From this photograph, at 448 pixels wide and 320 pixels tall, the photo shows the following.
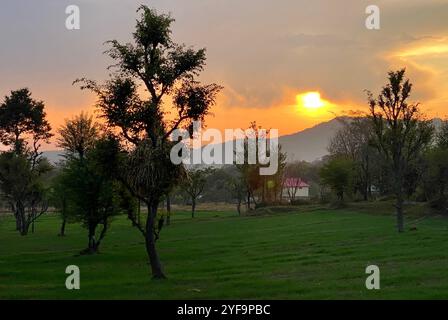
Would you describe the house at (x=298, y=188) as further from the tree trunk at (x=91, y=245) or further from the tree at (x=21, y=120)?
A: the tree trunk at (x=91, y=245)

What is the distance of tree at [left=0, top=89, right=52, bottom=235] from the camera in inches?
2923

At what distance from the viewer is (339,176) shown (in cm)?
9831

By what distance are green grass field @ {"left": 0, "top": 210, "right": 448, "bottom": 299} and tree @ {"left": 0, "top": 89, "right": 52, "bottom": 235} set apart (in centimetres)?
2773

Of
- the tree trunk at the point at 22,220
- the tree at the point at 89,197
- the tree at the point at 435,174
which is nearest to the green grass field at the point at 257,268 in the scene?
the tree at the point at 89,197

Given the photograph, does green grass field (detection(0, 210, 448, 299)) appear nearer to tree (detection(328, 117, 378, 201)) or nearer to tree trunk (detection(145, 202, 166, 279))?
tree trunk (detection(145, 202, 166, 279))

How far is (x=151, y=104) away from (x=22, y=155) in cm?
5851

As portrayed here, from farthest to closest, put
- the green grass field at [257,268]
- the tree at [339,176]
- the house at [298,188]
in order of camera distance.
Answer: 1. the house at [298,188]
2. the tree at [339,176]
3. the green grass field at [257,268]

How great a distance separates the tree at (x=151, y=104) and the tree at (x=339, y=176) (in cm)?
7572

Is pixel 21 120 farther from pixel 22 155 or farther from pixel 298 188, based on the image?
pixel 298 188

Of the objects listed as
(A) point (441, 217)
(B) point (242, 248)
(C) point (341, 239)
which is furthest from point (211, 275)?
(A) point (441, 217)

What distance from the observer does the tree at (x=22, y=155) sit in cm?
7425

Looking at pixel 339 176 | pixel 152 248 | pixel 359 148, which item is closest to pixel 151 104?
pixel 152 248

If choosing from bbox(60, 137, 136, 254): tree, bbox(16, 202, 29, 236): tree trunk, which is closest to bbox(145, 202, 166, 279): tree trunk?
bbox(60, 137, 136, 254): tree
